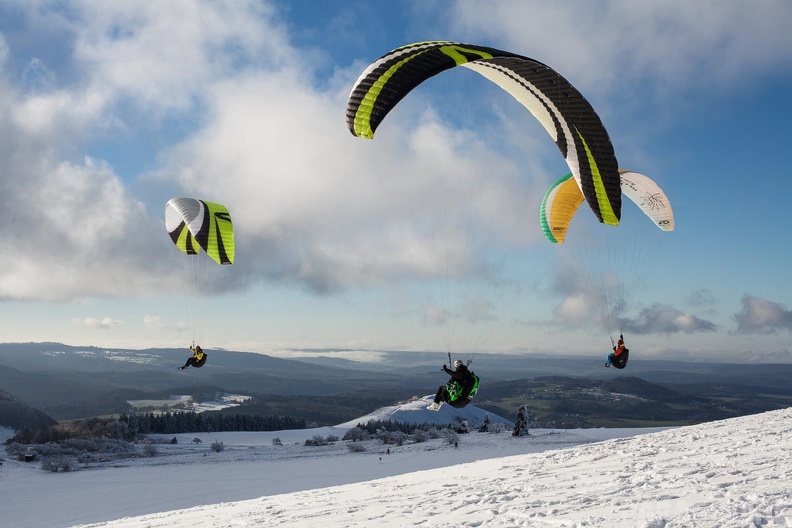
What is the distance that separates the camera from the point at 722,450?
549 inches

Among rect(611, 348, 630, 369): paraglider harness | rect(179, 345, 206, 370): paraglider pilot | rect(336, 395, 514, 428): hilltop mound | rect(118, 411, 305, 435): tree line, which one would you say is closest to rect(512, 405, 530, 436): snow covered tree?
rect(611, 348, 630, 369): paraglider harness

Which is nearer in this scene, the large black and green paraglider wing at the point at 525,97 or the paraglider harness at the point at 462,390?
the large black and green paraglider wing at the point at 525,97

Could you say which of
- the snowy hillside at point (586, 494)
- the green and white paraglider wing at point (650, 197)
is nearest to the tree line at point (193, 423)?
the snowy hillside at point (586, 494)

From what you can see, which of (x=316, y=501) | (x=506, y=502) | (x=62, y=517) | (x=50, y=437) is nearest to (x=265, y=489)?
(x=62, y=517)

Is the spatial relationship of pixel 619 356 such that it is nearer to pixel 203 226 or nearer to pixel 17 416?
pixel 203 226

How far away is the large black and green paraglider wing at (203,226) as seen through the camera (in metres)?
21.9

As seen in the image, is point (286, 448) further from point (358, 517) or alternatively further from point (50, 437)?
point (358, 517)

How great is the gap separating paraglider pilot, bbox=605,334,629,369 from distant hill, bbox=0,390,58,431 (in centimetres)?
11252

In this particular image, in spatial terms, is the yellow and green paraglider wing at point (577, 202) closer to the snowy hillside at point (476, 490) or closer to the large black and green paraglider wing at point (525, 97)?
the large black and green paraglider wing at point (525, 97)

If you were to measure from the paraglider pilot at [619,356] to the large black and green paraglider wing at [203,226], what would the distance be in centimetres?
1434

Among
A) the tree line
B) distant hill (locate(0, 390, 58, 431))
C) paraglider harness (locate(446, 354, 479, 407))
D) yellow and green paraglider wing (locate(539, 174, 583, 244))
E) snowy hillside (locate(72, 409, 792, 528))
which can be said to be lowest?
distant hill (locate(0, 390, 58, 431))

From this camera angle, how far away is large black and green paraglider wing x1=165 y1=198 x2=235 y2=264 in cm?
2194

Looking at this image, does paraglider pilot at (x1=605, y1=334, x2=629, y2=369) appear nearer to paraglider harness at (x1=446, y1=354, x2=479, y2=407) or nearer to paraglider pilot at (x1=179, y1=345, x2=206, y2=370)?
paraglider harness at (x1=446, y1=354, x2=479, y2=407)

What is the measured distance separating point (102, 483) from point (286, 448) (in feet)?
50.2
